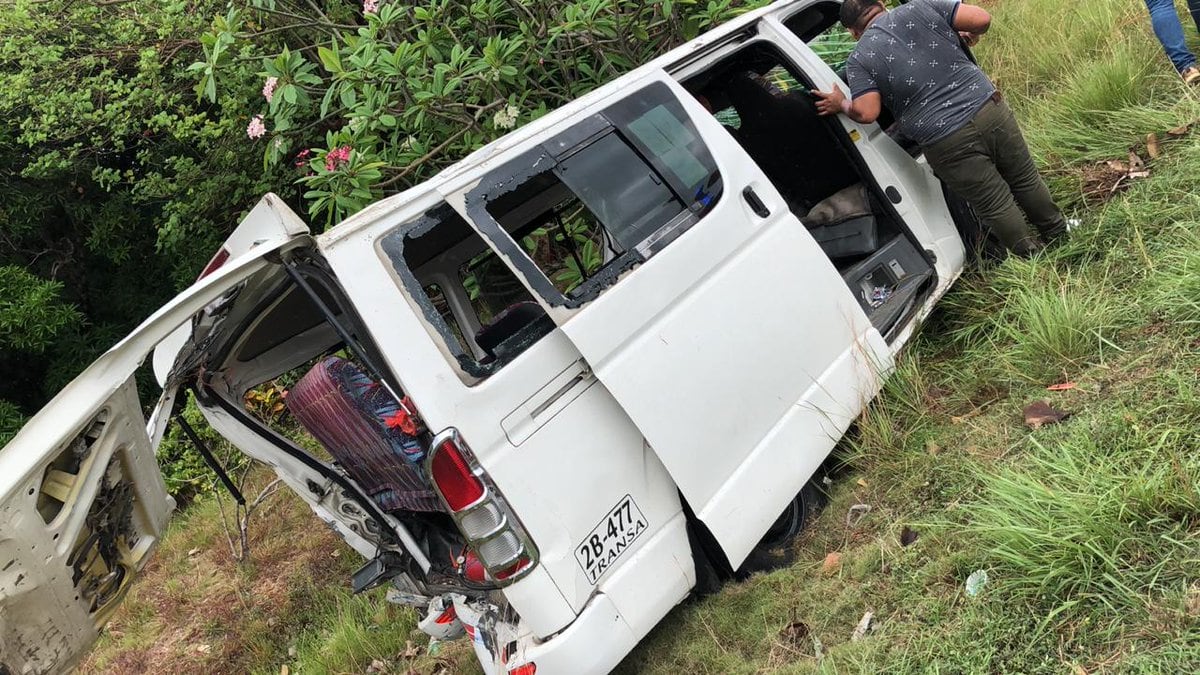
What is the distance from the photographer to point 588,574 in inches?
117

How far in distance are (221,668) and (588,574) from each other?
3123 mm

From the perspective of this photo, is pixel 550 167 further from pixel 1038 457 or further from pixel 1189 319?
pixel 1189 319

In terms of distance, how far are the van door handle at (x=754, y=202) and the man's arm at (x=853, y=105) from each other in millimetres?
965

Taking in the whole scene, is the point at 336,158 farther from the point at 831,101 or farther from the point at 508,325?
the point at 831,101

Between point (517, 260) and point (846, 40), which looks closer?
point (517, 260)

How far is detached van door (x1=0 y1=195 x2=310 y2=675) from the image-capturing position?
105 inches

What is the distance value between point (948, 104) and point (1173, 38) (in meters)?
1.68

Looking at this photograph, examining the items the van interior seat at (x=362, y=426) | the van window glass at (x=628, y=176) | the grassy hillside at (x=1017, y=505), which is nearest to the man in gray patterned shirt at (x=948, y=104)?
the grassy hillside at (x=1017, y=505)

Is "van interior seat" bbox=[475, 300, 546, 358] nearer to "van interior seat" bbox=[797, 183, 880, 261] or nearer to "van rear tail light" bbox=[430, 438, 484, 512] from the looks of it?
"van rear tail light" bbox=[430, 438, 484, 512]

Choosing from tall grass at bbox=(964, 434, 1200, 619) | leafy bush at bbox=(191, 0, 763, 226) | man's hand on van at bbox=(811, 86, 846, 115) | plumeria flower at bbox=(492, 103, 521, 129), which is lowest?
tall grass at bbox=(964, 434, 1200, 619)

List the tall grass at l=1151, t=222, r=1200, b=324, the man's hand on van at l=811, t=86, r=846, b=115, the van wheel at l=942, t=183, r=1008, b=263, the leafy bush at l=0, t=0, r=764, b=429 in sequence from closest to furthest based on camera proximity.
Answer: the tall grass at l=1151, t=222, r=1200, b=324 < the man's hand on van at l=811, t=86, r=846, b=115 < the van wheel at l=942, t=183, r=1008, b=263 < the leafy bush at l=0, t=0, r=764, b=429

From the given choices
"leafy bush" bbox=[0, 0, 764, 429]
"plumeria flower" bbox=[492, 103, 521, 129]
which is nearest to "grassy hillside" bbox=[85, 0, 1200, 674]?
"leafy bush" bbox=[0, 0, 764, 429]

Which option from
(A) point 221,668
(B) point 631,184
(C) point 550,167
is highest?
(C) point 550,167

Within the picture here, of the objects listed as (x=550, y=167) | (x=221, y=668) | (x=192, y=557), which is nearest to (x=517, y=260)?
(x=550, y=167)
